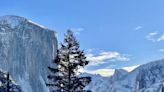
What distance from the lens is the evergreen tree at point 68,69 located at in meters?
34.1

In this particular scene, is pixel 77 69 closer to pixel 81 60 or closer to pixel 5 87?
pixel 81 60

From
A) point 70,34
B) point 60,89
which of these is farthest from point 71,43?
point 60,89

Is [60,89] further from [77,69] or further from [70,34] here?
[70,34]

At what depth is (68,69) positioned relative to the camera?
113ft

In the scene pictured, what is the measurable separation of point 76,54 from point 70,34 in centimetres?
196

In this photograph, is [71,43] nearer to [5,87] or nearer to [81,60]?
[81,60]

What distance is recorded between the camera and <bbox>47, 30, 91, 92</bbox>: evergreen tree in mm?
34094

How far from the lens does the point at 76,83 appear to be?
34.3m

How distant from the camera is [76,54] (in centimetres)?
3447

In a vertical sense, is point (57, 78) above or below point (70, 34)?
below

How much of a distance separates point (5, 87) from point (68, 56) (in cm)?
481

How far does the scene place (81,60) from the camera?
34594 millimetres

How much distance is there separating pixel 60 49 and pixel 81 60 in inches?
64.8

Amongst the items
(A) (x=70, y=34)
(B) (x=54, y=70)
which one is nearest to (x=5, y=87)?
(B) (x=54, y=70)
